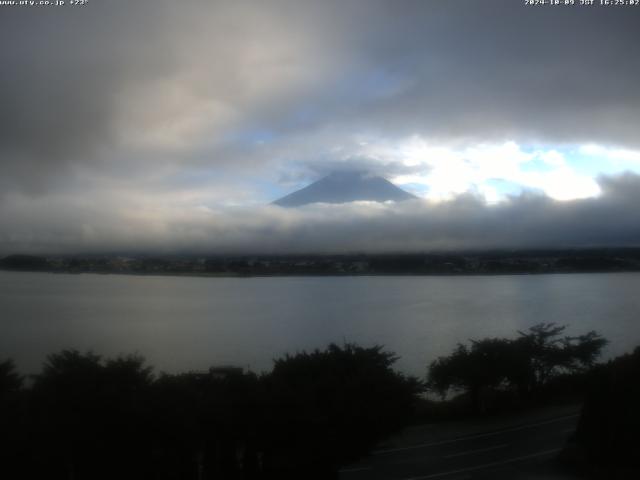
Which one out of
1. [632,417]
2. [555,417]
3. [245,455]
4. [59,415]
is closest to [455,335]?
[555,417]

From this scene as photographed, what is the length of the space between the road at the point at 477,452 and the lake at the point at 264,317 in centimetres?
Result: 444

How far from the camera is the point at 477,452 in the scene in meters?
8.73

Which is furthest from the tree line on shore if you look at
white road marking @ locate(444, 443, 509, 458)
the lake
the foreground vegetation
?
the lake

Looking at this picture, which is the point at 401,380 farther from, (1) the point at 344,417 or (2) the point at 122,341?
(2) the point at 122,341

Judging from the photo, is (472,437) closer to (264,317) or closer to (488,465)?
(488,465)

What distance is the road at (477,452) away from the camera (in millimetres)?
7629

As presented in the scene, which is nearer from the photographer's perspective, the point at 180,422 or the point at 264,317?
the point at 180,422

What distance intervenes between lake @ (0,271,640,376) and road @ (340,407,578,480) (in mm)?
4439

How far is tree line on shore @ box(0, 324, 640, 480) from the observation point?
6320 millimetres

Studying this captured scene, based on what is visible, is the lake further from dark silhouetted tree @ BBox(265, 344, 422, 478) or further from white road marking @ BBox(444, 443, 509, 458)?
white road marking @ BBox(444, 443, 509, 458)

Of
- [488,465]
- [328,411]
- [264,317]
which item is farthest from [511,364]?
[264,317]

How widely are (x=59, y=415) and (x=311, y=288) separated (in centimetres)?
3212

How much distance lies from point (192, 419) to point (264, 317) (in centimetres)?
1624

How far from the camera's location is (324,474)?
742 centimetres
